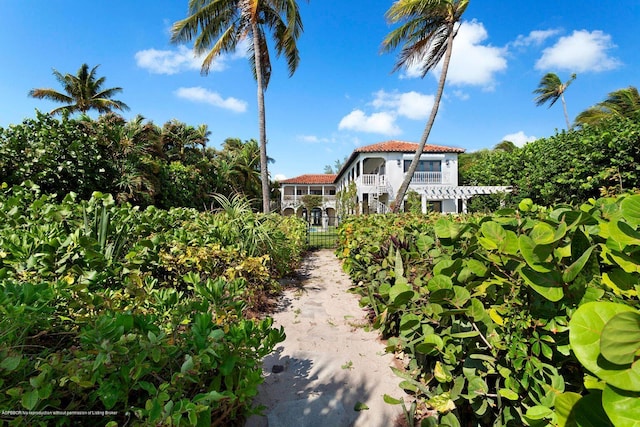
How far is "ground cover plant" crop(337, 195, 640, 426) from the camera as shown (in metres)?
0.56

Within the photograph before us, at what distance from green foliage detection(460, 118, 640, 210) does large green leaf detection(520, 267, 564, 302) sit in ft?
26.1

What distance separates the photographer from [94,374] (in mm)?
874

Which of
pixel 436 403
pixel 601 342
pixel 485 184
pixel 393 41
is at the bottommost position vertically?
pixel 436 403

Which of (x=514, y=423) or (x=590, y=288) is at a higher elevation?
(x=590, y=288)

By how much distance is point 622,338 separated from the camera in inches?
19.5

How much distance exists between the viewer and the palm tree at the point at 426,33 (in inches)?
417

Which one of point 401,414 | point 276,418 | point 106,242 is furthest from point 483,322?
point 106,242

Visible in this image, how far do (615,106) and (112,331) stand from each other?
2860 cm

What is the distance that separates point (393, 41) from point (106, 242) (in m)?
13.1

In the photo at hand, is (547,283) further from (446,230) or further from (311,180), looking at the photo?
(311,180)

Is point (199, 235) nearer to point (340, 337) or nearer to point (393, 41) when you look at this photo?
point (340, 337)

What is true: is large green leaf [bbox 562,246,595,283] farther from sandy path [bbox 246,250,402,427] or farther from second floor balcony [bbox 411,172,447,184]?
second floor balcony [bbox 411,172,447,184]

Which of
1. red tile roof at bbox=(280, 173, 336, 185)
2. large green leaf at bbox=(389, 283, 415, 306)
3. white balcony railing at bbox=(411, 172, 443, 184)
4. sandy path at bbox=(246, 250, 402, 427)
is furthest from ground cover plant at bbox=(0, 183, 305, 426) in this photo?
red tile roof at bbox=(280, 173, 336, 185)

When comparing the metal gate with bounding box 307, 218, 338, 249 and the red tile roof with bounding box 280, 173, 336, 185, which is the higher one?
the red tile roof with bounding box 280, 173, 336, 185
